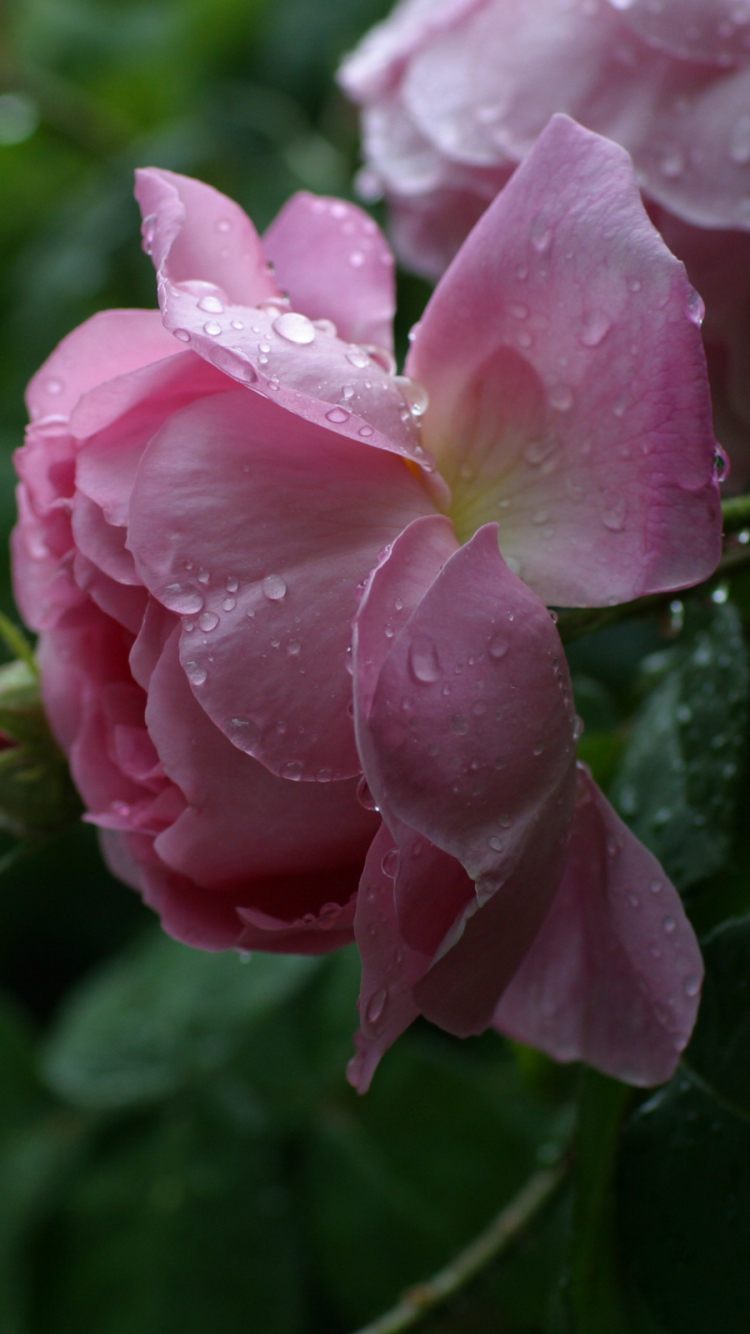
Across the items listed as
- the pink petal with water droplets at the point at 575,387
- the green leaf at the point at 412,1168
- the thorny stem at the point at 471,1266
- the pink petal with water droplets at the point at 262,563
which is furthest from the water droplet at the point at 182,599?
the green leaf at the point at 412,1168

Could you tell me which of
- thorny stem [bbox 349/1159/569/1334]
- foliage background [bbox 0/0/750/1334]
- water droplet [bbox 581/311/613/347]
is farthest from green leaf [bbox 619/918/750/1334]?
water droplet [bbox 581/311/613/347]

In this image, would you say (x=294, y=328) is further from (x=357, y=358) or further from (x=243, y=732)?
(x=243, y=732)

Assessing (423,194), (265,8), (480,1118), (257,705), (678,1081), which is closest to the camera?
(257,705)

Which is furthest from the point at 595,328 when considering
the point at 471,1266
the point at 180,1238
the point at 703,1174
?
the point at 180,1238

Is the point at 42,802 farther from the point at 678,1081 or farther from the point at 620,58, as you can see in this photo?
the point at 620,58

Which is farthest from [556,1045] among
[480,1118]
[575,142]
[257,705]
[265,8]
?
[265,8]

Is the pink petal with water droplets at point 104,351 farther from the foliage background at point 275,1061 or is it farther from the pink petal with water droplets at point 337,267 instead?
the foliage background at point 275,1061
